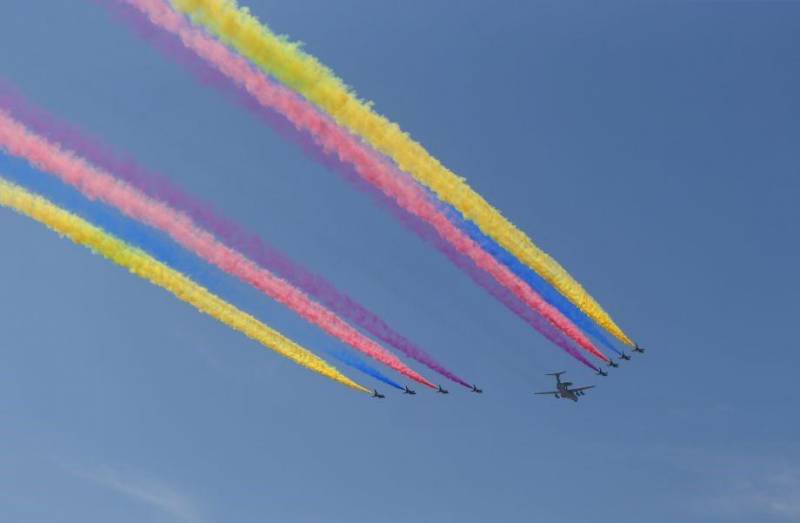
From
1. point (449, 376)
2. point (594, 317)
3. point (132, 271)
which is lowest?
point (132, 271)

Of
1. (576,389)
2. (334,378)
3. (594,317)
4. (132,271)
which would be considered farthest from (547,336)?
(132,271)

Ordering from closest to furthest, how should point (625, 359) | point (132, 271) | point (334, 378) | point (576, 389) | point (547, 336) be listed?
point (132, 271), point (334, 378), point (547, 336), point (625, 359), point (576, 389)

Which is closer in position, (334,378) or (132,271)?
(132,271)

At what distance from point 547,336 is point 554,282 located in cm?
307

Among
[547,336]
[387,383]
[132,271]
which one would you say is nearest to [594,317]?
[547,336]

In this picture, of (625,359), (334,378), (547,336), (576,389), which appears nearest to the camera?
(334,378)

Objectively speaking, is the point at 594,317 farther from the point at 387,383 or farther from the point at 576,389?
the point at 576,389

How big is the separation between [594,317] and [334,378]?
13.8 meters

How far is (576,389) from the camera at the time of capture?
55156 mm

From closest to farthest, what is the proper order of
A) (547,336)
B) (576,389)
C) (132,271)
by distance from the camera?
(132,271) → (547,336) → (576,389)

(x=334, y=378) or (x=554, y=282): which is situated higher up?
(x=554, y=282)

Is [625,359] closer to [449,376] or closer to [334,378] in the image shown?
[449,376]

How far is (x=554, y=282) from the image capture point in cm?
3947

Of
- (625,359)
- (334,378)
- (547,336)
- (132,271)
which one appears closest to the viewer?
(132,271)
